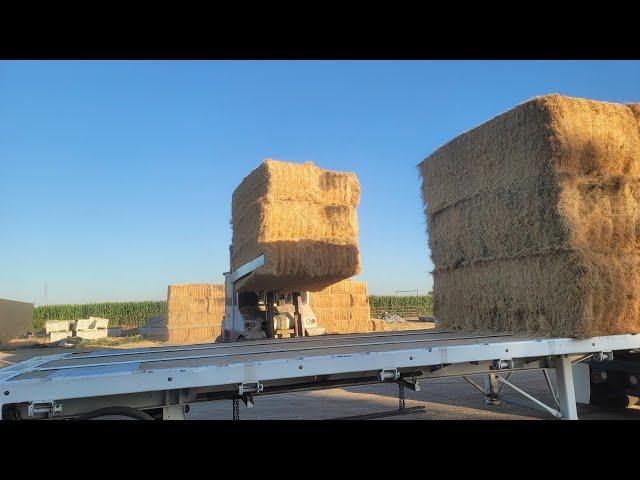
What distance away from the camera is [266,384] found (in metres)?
3.90

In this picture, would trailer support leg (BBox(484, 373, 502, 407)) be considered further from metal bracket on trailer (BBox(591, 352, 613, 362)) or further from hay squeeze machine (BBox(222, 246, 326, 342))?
hay squeeze machine (BBox(222, 246, 326, 342))

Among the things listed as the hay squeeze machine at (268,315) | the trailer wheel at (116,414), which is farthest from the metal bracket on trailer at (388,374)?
the hay squeeze machine at (268,315)

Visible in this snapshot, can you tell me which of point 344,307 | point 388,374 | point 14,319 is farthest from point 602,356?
point 14,319

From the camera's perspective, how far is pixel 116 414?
11.6ft

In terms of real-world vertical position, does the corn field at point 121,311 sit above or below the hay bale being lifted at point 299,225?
below

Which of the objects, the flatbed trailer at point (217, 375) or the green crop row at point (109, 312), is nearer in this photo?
the flatbed trailer at point (217, 375)

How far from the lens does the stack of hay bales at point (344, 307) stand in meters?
25.4

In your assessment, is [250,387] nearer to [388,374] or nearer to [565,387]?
[388,374]

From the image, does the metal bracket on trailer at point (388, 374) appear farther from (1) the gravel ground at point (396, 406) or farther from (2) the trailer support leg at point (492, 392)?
(2) the trailer support leg at point (492, 392)

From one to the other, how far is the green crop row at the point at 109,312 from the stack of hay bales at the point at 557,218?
3760cm

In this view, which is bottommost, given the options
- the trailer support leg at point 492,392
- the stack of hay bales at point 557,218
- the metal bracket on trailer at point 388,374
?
the trailer support leg at point 492,392

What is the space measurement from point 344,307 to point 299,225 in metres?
18.4

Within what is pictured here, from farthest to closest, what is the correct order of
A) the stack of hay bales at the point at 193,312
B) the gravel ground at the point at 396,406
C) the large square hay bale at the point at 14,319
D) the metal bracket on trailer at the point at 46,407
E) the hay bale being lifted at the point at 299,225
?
the large square hay bale at the point at 14,319, the stack of hay bales at the point at 193,312, the hay bale being lifted at the point at 299,225, the gravel ground at the point at 396,406, the metal bracket on trailer at the point at 46,407

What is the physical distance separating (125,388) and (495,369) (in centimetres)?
330
